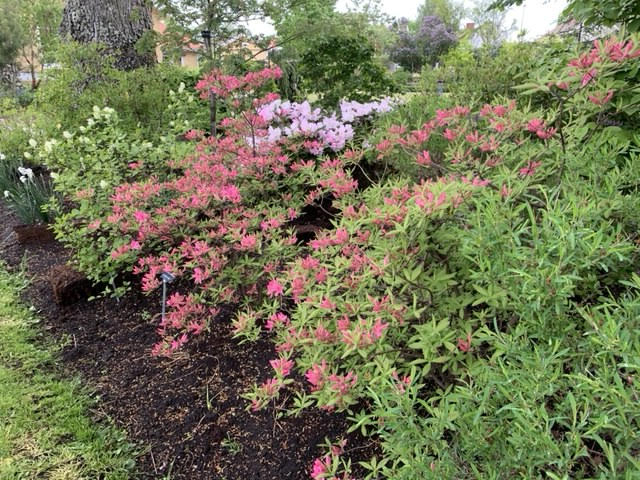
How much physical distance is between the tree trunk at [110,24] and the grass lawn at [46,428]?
11.0ft

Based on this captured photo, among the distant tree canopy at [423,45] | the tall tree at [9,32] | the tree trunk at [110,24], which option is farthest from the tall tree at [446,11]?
the tree trunk at [110,24]

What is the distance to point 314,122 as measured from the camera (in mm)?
3604

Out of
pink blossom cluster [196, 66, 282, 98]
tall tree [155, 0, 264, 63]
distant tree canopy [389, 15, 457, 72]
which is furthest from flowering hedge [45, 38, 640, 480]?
distant tree canopy [389, 15, 457, 72]

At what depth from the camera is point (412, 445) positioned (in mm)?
1052

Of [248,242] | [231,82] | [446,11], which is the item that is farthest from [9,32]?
[446,11]

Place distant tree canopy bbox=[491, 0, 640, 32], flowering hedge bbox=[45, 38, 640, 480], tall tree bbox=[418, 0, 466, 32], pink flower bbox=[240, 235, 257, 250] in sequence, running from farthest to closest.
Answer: tall tree bbox=[418, 0, 466, 32], distant tree canopy bbox=[491, 0, 640, 32], pink flower bbox=[240, 235, 257, 250], flowering hedge bbox=[45, 38, 640, 480]

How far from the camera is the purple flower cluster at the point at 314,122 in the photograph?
329 cm

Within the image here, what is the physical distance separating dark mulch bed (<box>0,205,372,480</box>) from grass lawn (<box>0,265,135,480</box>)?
3.3 inches

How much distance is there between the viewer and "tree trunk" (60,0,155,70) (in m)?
4.67

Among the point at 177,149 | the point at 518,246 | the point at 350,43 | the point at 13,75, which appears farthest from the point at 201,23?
the point at 13,75

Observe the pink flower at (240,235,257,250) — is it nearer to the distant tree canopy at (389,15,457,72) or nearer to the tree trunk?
the tree trunk

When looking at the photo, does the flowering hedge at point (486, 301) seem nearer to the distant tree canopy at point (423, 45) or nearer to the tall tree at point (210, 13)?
the tall tree at point (210, 13)

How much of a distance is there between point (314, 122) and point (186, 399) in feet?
7.71

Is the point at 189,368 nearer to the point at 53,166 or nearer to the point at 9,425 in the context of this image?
the point at 9,425
